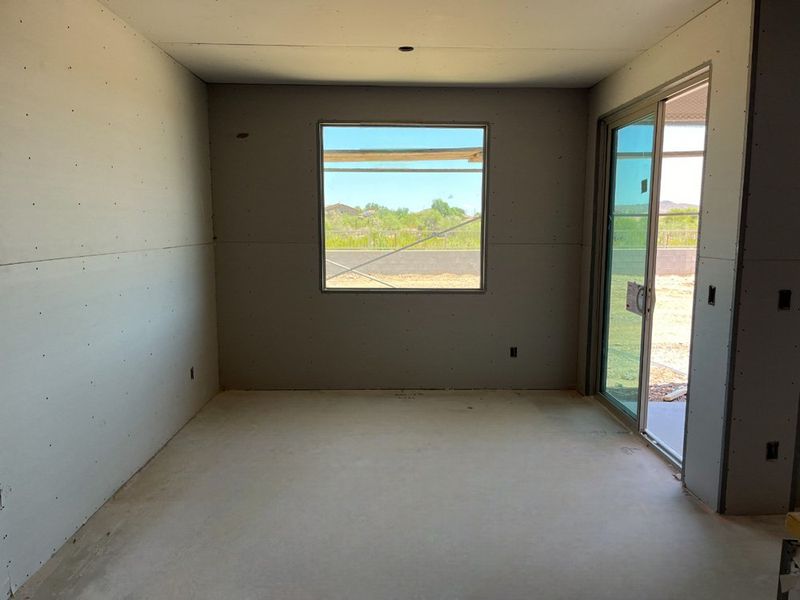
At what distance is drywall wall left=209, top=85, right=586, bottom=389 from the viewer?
179 inches

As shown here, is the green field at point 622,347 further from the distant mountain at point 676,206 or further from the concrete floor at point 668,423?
the distant mountain at point 676,206

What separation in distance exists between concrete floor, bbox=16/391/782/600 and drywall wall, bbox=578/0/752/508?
1.08 ft

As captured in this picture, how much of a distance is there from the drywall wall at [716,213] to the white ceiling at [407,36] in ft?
0.58

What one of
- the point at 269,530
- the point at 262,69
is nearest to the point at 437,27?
the point at 262,69

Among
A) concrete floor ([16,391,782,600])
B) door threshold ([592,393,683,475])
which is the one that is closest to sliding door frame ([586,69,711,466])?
door threshold ([592,393,683,475])

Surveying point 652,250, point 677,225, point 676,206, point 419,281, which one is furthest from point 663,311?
point 419,281

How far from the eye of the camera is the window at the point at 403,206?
4660 mm

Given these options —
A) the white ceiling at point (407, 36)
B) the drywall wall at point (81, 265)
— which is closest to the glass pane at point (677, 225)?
the white ceiling at point (407, 36)

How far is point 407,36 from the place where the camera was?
3.28 meters

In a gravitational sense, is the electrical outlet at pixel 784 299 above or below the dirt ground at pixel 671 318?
above

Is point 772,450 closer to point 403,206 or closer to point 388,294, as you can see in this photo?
point 388,294

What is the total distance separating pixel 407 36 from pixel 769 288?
2400mm

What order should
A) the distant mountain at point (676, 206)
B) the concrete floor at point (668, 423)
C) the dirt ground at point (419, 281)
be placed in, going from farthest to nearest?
the dirt ground at point (419, 281), the concrete floor at point (668, 423), the distant mountain at point (676, 206)

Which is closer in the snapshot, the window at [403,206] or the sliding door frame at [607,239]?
the sliding door frame at [607,239]
